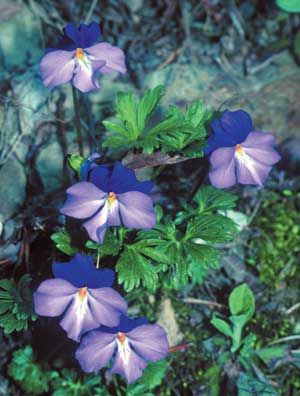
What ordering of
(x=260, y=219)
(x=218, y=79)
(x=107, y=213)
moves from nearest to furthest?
1. (x=107, y=213)
2. (x=260, y=219)
3. (x=218, y=79)

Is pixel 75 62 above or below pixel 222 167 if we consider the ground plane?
above

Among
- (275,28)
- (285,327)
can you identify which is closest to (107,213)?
(285,327)

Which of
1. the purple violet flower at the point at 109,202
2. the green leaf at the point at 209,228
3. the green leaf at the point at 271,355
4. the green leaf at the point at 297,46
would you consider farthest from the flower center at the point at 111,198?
the green leaf at the point at 297,46

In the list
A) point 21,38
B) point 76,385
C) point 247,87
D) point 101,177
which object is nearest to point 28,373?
point 76,385

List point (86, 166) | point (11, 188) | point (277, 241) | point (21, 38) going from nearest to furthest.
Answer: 1. point (86, 166)
2. point (11, 188)
3. point (277, 241)
4. point (21, 38)

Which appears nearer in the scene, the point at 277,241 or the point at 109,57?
the point at 109,57

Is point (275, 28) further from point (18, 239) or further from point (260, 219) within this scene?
point (18, 239)

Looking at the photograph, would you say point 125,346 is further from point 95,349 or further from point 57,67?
point 57,67

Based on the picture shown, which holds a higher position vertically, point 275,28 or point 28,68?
point 28,68
